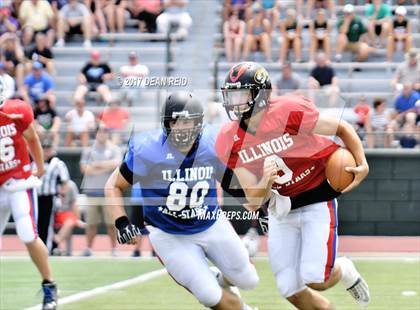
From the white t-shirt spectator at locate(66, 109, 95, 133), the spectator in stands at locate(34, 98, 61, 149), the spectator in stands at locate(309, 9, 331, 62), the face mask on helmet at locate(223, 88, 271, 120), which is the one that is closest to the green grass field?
the face mask on helmet at locate(223, 88, 271, 120)

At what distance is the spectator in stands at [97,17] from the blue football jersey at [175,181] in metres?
9.53

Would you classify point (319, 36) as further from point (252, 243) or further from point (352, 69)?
point (252, 243)

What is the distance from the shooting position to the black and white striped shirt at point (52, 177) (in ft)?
41.3

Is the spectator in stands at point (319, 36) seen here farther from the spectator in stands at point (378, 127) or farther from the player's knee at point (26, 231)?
the player's knee at point (26, 231)

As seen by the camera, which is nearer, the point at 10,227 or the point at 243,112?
the point at 243,112

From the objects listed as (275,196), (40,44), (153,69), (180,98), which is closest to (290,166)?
(275,196)

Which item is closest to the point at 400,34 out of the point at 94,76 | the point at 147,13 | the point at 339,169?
the point at 147,13

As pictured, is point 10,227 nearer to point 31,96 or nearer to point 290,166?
point 31,96

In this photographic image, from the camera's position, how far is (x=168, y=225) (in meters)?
7.14

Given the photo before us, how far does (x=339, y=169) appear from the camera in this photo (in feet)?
23.6

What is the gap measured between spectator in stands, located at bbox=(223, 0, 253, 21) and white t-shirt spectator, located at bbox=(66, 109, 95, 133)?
291cm

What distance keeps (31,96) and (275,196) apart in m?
8.38

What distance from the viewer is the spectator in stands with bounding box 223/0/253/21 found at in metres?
16.2

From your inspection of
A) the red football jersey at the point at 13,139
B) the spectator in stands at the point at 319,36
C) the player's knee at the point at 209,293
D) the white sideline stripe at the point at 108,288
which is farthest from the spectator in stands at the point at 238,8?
the player's knee at the point at 209,293
